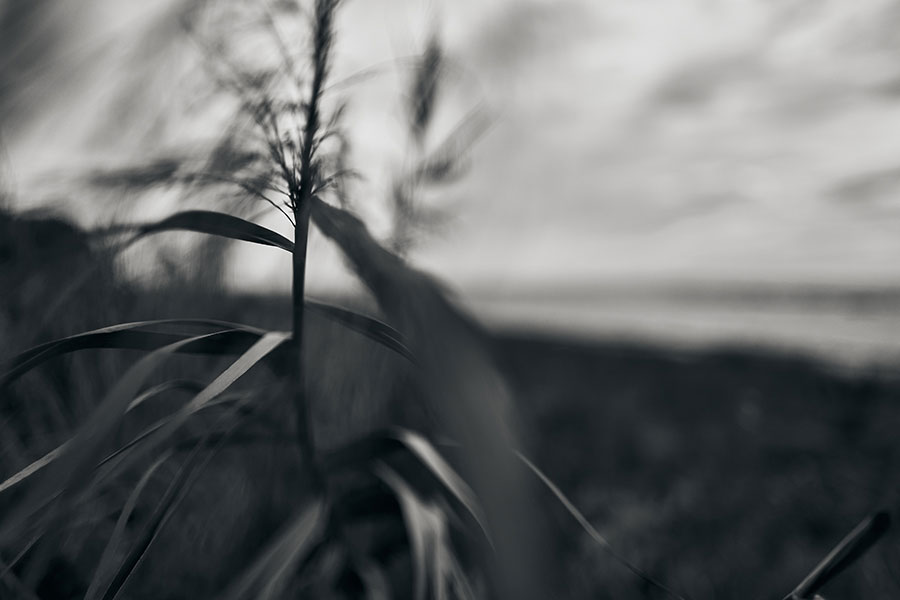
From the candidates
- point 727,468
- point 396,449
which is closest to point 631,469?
point 727,468

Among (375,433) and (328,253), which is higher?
(328,253)

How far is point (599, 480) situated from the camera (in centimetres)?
72

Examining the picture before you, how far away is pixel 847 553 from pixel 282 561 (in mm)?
240

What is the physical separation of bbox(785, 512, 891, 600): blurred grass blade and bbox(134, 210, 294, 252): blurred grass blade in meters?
0.21

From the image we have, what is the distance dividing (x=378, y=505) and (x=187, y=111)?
0.28 meters

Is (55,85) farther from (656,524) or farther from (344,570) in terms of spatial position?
(656,524)

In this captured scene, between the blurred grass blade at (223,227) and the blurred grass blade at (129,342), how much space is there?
40 mm

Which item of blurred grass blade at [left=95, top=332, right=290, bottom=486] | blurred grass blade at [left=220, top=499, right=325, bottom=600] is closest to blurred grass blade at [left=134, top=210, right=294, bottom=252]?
blurred grass blade at [left=95, top=332, right=290, bottom=486]

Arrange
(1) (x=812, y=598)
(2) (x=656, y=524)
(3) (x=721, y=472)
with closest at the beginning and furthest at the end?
(1) (x=812, y=598) < (2) (x=656, y=524) < (3) (x=721, y=472)

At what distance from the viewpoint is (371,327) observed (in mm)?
234

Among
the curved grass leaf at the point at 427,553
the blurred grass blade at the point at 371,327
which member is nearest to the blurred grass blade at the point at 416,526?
the curved grass leaf at the point at 427,553

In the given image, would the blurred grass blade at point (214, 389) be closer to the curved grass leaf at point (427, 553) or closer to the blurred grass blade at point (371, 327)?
the blurred grass blade at point (371, 327)

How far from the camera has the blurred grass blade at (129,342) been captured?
0.66 ft

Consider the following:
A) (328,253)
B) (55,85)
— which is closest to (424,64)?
(328,253)
